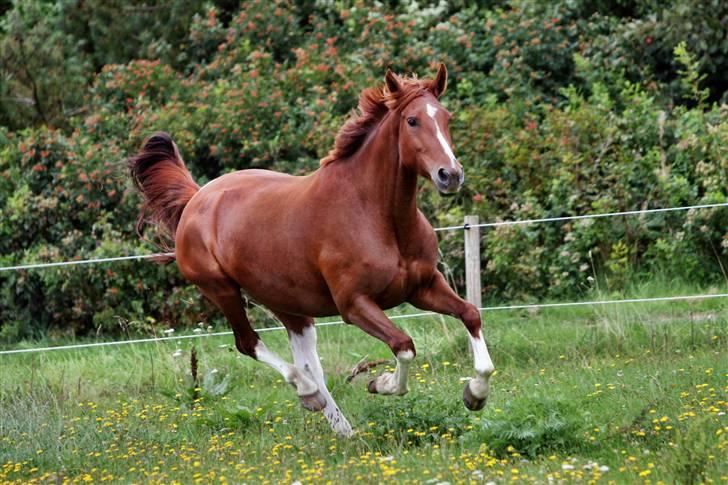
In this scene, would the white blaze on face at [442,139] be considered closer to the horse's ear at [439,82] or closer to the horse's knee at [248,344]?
the horse's ear at [439,82]

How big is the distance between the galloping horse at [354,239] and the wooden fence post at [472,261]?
6.48ft

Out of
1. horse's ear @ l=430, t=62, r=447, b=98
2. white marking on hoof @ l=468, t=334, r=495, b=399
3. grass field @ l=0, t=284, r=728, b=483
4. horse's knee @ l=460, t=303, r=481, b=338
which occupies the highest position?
horse's ear @ l=430, t=62, r=447, b=98

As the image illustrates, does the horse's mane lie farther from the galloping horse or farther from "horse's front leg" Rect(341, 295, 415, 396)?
"horse's front leg" Rect(341, 295, 415, 396)

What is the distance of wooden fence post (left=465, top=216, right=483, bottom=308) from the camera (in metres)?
8.98

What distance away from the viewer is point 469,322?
624 centimetres

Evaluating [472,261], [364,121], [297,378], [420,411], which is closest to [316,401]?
[297,378]

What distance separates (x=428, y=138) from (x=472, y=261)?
319 centimetres

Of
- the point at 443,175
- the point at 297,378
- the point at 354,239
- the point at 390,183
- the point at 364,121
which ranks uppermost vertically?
the point at 364,121

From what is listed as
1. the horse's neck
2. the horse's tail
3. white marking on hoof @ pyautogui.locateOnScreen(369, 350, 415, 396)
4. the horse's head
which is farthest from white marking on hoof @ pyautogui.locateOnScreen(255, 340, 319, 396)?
the horse's head

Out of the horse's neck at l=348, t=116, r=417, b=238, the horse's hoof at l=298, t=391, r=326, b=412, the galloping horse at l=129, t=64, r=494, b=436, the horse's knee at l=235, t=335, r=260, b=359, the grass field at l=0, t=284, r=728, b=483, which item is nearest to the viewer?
the grass field at l=0, t=284, r=728, b=483

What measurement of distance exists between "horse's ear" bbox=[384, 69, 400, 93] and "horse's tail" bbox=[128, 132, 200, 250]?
2417mm

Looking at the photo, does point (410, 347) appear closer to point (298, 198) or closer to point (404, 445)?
point (404, 445)

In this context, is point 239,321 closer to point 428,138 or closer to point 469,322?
point 469,322

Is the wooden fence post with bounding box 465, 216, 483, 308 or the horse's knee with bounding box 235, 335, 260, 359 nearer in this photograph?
the horse's knee with bounding box 235, 335, 260, 359
